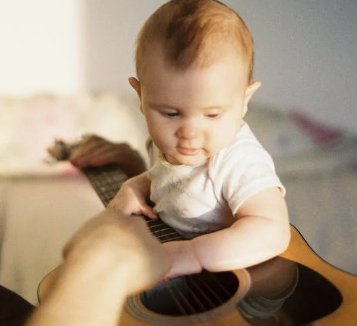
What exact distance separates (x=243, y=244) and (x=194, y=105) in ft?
0.69

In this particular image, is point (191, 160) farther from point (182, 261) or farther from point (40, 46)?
point (40, 46)

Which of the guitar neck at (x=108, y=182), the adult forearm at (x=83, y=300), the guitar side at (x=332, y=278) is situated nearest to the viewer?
the adult forearm at (x=83, y=300)

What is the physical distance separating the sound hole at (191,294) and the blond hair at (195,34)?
31cm

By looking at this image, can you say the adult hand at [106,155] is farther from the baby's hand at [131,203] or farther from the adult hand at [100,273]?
the adult hand at [100,273]

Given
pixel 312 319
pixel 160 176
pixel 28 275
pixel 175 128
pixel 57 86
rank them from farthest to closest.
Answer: pixel 57 86
pixel 28 275
pixel 160 176
pixel 175 128
pixel 312 319

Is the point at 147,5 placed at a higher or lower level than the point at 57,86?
higher

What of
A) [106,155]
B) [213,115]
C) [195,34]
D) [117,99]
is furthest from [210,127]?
[117,99]

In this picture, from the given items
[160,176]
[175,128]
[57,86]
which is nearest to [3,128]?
[57,86]

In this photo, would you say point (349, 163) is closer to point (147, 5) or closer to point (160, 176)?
point (160, 176)

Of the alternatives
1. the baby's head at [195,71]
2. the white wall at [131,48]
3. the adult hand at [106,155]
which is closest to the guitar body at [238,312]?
the baby's head at [195,71]

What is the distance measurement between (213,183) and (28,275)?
1.57 ft

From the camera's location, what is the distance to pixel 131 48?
5.10 feet

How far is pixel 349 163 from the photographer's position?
4.05 ft

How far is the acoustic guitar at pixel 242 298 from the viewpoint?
61cm
